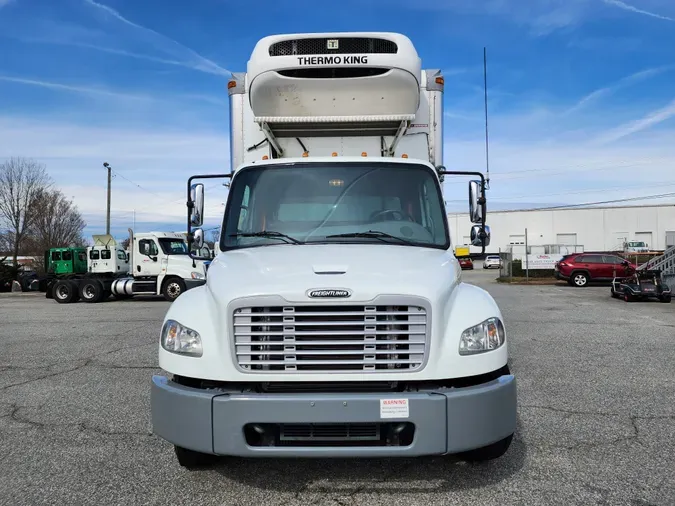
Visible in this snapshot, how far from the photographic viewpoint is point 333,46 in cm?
563

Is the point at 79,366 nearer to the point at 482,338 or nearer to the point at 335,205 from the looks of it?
the point at 335,205

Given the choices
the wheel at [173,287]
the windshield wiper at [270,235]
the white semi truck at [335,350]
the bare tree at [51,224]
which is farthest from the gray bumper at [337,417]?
the bare tree at [51,224]

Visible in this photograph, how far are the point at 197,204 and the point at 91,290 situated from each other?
1845 cm

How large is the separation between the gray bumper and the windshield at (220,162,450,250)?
1.47m

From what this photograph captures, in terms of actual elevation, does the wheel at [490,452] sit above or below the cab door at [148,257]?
below

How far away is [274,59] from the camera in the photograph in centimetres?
566

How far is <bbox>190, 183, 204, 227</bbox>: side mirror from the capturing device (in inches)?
205

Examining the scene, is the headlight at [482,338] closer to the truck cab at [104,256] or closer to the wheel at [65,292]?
the wheel at [65,292]

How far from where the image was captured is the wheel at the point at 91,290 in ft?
71.0

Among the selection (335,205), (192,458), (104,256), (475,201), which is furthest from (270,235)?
(104,256)

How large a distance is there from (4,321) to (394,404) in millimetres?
13882

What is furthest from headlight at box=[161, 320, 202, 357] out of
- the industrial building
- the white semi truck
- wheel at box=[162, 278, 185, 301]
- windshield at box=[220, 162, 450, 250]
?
the industrial building

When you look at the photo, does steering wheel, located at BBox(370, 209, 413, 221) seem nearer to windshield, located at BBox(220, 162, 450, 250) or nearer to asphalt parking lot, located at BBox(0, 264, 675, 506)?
windshield, located at BBox(220, 162, 450, 250)

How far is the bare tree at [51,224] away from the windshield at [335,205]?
126 ft
